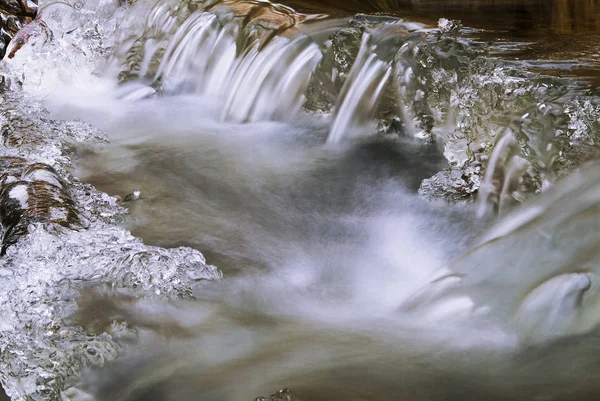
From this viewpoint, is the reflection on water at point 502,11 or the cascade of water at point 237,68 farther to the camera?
the cascade of water at point 237,68

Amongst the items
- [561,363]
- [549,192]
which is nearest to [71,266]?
[561,363]

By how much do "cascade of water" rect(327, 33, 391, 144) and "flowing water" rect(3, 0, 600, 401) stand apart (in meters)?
0.01

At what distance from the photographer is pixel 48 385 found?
Answer: 6.77 ft

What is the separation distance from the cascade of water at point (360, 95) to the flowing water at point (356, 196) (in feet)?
0.04

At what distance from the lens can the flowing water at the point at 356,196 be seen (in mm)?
2225

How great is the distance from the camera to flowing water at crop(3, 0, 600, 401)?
7.30ft

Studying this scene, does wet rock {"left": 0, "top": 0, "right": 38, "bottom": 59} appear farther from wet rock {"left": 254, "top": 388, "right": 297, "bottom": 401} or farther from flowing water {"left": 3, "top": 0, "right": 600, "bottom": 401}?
wet rock {"left": 254, "top": 388, "right": 297, "bottom": 401}

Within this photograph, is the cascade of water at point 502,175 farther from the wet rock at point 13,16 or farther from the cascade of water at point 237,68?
the wet rock at point 13,16

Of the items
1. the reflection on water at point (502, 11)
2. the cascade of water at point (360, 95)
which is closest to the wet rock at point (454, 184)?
the cascade of water at point (360, 95)

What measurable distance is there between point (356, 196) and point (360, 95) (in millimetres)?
771

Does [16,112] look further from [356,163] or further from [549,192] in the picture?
[549,192]

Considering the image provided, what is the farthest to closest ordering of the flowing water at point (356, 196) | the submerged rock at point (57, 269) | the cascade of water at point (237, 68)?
the cascade of water at point (237, 68)
the flowing water at point (356, 196)
the submerged rock at point (57, 269)

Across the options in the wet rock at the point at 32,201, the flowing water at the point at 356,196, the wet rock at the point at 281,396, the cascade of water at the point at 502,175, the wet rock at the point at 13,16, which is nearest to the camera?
the wet rock at the point at 281,396

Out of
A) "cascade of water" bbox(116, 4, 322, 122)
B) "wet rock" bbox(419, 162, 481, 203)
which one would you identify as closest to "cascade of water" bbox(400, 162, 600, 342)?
"wet rock" bbox(419, 162, 481, 203)
